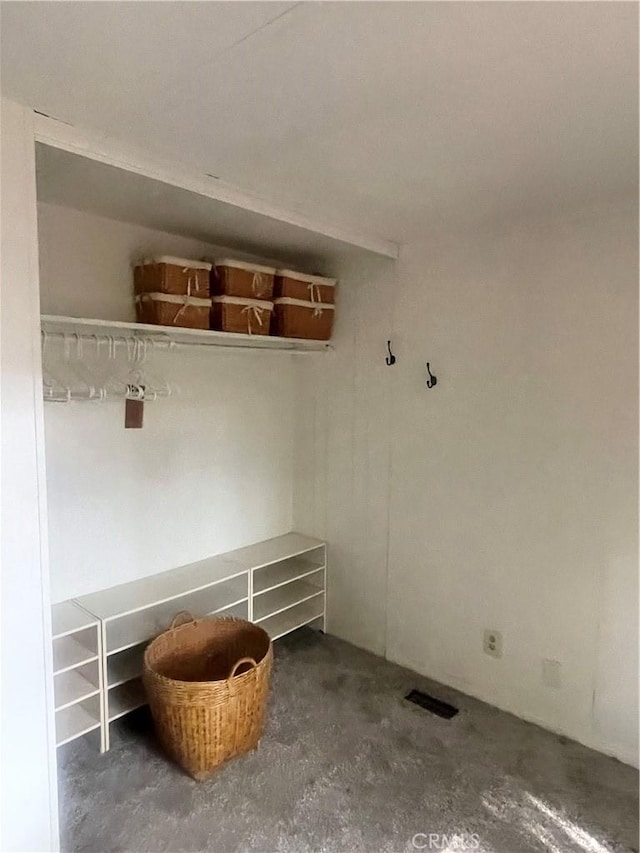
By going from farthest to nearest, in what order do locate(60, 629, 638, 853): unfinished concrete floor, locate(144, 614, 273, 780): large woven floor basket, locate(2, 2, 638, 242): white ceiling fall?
locate(144, 614, 273, 780): large woven floor basket < locate(60, 629, 638, 853): unfinished concrete floor < locate(2, 2, 638, 242): white ceiling

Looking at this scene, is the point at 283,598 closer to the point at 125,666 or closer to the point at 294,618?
the point at 294,618

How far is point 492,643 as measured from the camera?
2664mm

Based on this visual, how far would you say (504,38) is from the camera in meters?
1.18

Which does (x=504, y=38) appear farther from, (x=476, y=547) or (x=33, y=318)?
(x=476, y=547)

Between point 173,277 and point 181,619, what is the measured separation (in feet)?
5.02

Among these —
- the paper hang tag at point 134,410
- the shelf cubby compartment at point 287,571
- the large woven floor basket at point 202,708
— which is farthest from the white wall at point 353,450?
the paper hang tag at point 134,410

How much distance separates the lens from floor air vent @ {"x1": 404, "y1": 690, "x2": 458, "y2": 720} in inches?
102

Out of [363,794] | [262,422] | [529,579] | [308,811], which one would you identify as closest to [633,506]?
[529,579]

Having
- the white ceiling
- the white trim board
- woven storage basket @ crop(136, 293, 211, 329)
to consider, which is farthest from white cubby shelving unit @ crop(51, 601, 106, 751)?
the white ceiling

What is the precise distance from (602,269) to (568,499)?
945 mm

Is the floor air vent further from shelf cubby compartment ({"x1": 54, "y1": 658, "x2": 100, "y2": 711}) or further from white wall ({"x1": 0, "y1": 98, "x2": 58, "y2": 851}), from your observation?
white wall ({"x1": 0, "y1": 98, "x2": 58, "y2": 851})

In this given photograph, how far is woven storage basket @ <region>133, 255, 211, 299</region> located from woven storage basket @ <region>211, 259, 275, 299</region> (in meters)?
0.07

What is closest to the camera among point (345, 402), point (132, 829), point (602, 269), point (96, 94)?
point (96, 94)

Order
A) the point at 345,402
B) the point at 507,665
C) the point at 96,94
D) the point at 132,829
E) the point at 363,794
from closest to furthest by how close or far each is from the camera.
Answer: the point at 96,94 < the point at 132,829 < the point at 363,794 < the point at 507,665 < the point at 345,402
